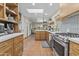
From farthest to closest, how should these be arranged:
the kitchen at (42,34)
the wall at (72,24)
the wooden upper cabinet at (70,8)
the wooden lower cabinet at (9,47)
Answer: the wall at (72,24), the wooden upper cabinet at (70,8), the kitchen at (42,34), the wooden lower cabinet at (9,47)

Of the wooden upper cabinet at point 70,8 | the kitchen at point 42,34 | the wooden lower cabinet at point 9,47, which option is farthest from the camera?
the wooden upper cabinet at point 70,8

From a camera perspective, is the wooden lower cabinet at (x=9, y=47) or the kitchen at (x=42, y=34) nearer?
the wooden lower cabinet at (x=9, y=47)

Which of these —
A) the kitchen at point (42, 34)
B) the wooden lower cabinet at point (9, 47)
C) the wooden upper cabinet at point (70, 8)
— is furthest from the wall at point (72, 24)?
the wooden lower cabinet at point (9, 47)

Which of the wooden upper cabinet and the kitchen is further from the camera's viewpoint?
the wooden upper cabinet

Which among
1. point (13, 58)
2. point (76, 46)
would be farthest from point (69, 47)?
point (13, 58)

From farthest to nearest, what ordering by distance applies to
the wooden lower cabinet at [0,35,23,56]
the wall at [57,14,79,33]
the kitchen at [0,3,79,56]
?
the wall at [57,14,79,33], the kitchen at [0,3,79,56], the wooden lower cabinet at [0,35,23,56]

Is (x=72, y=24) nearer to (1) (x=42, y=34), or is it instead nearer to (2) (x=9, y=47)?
(2) (x=9, y=47)

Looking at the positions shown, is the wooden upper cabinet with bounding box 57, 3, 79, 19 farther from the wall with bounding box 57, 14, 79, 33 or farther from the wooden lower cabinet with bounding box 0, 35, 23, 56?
the wooden lower cabinet with bounding box 0, 35, 23, 56

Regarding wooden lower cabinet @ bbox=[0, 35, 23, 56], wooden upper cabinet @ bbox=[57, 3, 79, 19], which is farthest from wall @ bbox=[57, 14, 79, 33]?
wooden lower cabinet @ bbox=[0, 35, 23, 56]

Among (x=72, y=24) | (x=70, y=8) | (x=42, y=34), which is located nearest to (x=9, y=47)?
(x=70, y=8)

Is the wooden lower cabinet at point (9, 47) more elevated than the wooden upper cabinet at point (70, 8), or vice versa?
the wooden upper cabinet at point (70, 8)

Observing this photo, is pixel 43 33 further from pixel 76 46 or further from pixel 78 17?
pixel 76 46

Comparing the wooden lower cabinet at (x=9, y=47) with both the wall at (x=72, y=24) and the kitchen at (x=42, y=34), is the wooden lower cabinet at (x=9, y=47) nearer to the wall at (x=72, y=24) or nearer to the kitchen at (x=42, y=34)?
the kitchen at (x=42, y=34)

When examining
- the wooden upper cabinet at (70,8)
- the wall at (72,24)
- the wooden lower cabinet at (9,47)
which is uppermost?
the wooden upper cabinet at (70,8)
